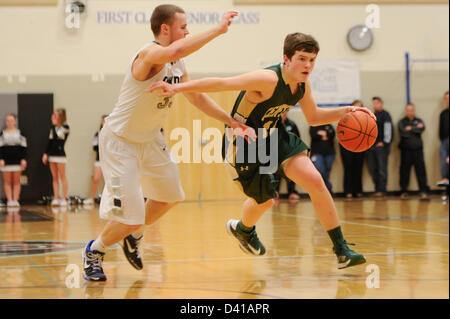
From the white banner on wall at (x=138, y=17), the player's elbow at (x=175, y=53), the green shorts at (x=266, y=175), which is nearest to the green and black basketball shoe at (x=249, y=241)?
the green shorts at (x=266, y=175)

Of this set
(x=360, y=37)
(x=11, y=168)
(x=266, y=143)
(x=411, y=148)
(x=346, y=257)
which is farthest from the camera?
(x=360, y=37)

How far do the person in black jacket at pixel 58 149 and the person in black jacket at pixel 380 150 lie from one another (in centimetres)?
644

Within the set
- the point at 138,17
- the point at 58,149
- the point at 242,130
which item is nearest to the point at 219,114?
the point at 242,130

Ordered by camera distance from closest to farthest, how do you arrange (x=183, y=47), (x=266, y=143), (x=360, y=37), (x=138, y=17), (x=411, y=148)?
(x=183, y=47), (x=266, y=143), (x=138, y=17), (x=411, y=148), (x=360, y=37)

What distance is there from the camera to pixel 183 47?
12.3ft

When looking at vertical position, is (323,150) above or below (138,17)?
below

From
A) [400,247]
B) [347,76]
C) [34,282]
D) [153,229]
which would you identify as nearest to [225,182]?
[347,76]

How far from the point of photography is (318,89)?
558 inches

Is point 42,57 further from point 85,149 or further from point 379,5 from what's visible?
point 379,5

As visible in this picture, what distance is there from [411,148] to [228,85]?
429 inches

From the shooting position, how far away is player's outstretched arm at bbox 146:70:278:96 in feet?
12.6

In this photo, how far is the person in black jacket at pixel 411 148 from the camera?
14.1 metres

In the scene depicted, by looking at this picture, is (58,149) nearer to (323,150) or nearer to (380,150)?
(323,150)

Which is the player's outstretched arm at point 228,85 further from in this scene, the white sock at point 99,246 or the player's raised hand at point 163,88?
the white sock at point 99,246
